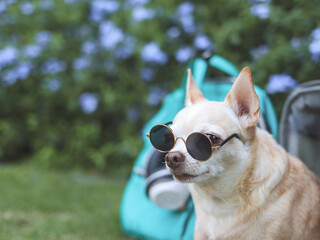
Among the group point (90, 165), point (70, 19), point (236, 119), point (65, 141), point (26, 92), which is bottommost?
point (236, 119)

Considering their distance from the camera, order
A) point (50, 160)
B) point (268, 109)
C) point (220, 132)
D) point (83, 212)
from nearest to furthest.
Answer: point (220, 132) → point (268, 109) → point (83, 212) → point (50, 160)

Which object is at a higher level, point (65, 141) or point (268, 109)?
point (65, 141)

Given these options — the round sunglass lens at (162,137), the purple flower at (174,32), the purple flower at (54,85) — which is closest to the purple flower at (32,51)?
the purple flower at (54,85)

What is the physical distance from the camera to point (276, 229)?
1801mm

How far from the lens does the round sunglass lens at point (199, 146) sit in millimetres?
1646

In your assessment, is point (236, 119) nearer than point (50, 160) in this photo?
Yes

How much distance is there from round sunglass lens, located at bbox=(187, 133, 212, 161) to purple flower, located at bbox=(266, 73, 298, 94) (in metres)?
1.52

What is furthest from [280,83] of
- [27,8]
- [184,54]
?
[27,8]

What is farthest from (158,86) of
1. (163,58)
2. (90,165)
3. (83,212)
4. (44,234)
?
(44,234)

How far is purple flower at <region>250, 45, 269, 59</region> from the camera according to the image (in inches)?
130

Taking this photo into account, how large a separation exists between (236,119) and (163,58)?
2249 millimetres

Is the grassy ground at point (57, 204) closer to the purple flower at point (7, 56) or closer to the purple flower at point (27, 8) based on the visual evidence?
the purple flower at point (7, 56)

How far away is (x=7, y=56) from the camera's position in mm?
4367

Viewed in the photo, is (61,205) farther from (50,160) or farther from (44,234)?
(50,160)
